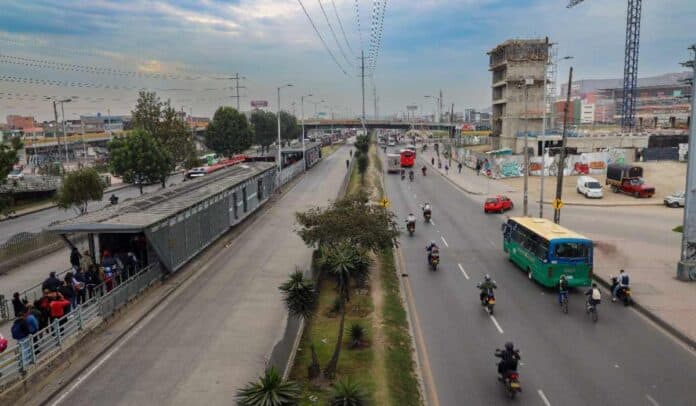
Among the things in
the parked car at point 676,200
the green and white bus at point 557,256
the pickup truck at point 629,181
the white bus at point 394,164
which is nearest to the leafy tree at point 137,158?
the green and white bus at point 557,256

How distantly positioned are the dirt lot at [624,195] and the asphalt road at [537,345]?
81.1 ft

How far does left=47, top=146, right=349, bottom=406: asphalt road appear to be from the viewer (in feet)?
41.2

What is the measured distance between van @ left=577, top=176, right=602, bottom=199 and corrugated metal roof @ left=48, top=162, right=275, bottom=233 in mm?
30927

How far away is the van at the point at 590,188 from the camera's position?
47000 millimetres

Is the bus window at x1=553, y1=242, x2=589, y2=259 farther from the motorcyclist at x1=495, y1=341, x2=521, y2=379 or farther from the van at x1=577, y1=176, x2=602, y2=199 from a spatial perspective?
the van at x1=577, y1=176, x2=602, y2=199

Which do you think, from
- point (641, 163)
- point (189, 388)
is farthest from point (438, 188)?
point (189, 388)

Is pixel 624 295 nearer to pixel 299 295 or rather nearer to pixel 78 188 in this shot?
pixel 299 295

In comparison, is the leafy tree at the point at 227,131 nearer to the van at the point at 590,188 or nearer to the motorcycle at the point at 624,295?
the van at the point at 590,188

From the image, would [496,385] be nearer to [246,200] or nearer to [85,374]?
[85,374]

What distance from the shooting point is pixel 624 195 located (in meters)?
48.4

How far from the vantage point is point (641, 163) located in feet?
210

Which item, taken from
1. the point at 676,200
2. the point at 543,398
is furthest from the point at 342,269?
the point at 676,200

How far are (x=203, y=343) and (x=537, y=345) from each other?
31.8ft

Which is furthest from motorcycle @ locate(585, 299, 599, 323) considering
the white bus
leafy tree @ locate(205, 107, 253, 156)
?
leafy tree @ locate(205, 107, 253, 156)
